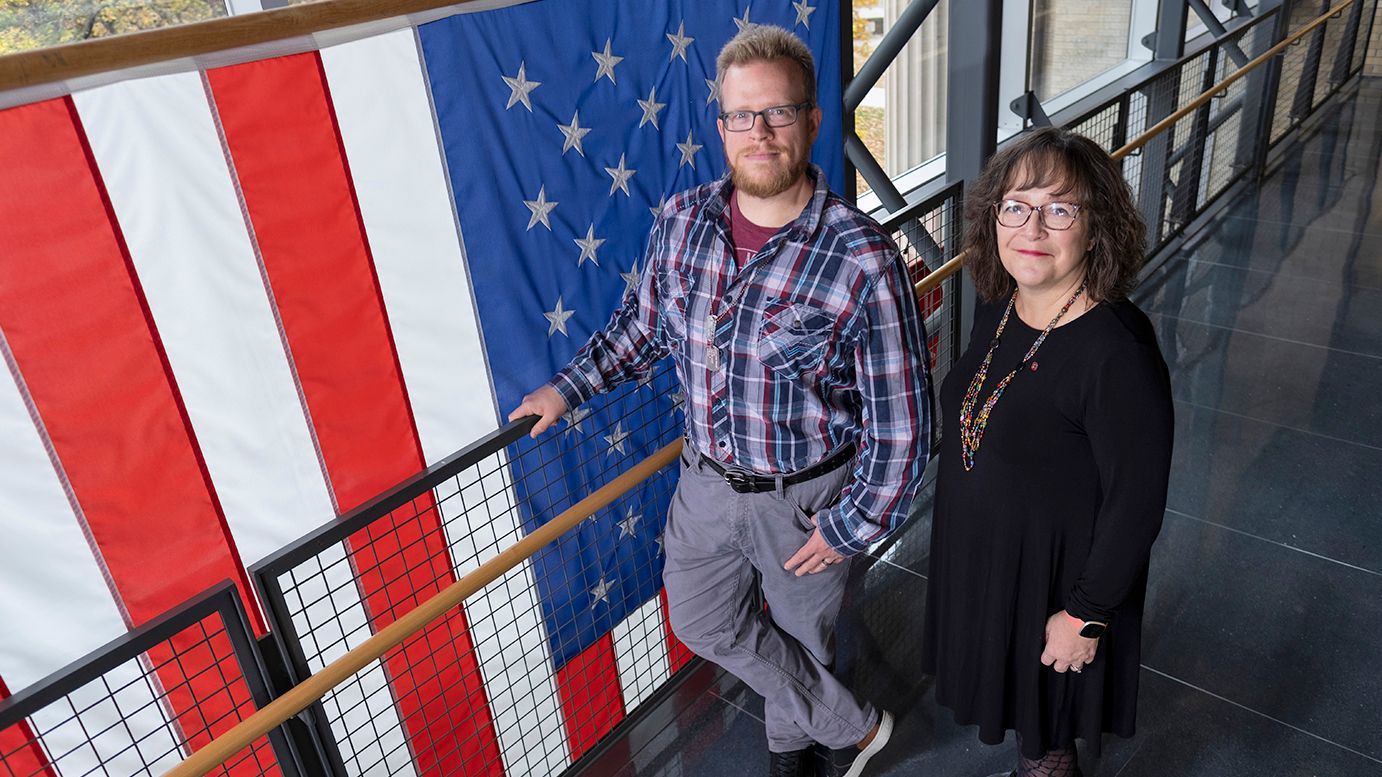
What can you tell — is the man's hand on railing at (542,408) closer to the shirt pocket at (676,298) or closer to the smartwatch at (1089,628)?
the shirt pocket at (676,298)

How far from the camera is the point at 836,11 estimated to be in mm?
3006

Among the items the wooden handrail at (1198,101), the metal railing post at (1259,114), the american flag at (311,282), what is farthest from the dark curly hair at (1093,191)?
the metal railing post at (1259,114)

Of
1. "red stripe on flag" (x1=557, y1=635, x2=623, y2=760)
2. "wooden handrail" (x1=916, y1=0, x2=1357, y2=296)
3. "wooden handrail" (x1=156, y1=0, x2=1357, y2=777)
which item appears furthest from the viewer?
"wooden handrail" (x1=916, y1=0, x2=1357, y2=296)

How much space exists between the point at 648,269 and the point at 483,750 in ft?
4.21

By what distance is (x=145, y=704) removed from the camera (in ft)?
5.82

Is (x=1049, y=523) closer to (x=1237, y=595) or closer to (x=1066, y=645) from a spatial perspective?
(x=1066, y=645)

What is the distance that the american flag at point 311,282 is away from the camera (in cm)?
170

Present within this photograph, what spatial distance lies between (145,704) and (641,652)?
1487 mm

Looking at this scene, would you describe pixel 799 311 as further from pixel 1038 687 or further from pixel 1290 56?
pixel 1290 56

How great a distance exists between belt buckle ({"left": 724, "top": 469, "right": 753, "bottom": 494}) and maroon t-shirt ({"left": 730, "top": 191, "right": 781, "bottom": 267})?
0.45m

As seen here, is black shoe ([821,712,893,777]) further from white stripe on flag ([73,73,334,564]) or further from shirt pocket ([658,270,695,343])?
white stripe on flag ([73,73,334,564])

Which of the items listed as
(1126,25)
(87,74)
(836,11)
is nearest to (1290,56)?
(1126,25)

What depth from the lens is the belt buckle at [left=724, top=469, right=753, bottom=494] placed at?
223 centimetres

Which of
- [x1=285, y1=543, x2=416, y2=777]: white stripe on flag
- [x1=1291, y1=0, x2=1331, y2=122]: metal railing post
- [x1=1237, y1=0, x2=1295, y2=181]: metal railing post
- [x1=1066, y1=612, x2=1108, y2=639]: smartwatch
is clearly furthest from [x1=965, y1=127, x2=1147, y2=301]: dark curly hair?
[x1=1291, y1=0, x2=1331, y2=122]: metal railing post
